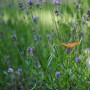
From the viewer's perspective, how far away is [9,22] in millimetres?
5543

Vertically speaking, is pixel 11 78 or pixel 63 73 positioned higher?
pixel 63 73

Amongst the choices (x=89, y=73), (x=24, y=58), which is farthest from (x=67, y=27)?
(x=89, y=73)

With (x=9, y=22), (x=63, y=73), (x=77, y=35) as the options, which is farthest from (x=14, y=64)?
(x=9, y=22)

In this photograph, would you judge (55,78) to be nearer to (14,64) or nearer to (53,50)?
(53,50)

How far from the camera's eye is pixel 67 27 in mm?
3801

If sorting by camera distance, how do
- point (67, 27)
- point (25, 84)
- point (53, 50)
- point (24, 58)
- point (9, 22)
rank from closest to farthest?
point (53, 50), point (25, 84), point (24, 58), point (67, 27), point (9, 22)

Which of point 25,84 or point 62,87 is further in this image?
point 25,84

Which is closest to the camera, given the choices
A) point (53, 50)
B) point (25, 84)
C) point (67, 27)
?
point (53, 50)

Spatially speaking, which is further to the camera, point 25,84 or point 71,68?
point 25,84

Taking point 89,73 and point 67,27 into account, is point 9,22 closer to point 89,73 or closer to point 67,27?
point 67,27

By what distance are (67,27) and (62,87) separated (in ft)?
3.52

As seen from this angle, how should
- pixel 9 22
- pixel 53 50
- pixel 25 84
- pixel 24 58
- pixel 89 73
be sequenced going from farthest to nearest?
pixel 9 22, pixel 24 58, pixel 25 84, pixel 53 50, pixel 89 73

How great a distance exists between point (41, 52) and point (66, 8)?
2.38 feet

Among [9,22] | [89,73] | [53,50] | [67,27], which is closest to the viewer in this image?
[89,73]
